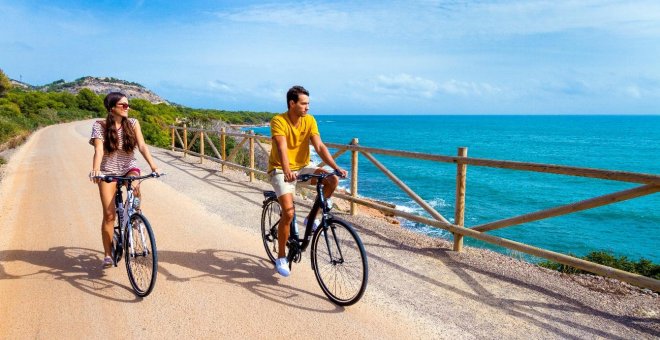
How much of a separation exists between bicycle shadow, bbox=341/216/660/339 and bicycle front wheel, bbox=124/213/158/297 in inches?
105

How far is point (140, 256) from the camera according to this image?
431 centimetres

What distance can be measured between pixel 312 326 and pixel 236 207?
507 cm

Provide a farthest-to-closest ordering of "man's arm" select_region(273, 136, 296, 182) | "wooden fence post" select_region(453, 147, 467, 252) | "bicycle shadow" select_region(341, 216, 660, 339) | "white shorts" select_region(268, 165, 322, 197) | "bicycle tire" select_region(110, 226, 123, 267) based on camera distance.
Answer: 1. "wooden fence post" select_region(453, 147, 467, 252)
2. "bicycle tire" select_region(110, 226, 123, 267)
3. "white shorts" select_region(268, 165, 322, 197)
4. "man's arm" select_region(273, 136, 296, 182)
5. "bicycle shadow" select_region(341, 216, 660, 339)

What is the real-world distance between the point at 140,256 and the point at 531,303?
382 cm

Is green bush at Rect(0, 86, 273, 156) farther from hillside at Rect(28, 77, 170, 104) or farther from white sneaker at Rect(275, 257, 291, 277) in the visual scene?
hillside at Rect(28, 77, 170, 104)

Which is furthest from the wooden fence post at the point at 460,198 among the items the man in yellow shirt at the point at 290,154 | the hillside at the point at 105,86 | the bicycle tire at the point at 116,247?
the hillside at the point at 105,86

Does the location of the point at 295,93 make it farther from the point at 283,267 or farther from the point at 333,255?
the point at 283,267

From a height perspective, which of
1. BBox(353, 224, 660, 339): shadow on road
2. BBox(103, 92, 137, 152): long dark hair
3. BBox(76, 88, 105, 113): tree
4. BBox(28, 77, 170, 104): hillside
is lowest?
BBox(353, 224, 660, 339): shadow on road

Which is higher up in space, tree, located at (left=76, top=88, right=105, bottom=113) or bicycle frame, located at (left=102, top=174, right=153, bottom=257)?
tree, located at (left=76, top=88, right=105, bottom=113)

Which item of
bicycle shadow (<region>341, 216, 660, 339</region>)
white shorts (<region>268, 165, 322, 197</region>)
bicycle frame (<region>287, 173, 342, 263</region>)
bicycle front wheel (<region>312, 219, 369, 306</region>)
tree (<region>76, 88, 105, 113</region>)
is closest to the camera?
bicycle shadow (<region>341, 216, 660, 339</region>)

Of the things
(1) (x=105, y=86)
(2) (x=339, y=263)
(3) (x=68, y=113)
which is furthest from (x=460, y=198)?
(1) (x=105, y=86)

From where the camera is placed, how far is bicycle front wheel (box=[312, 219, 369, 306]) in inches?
157

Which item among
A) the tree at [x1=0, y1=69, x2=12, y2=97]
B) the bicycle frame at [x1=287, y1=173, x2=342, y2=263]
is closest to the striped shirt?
the bicycle frame at [x1=287, y1=173, x2=342, y2=263]

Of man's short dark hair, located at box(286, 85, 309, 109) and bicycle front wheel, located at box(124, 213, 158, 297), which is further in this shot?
man's short dark hair, located at box(286, 85, 309, 109)
